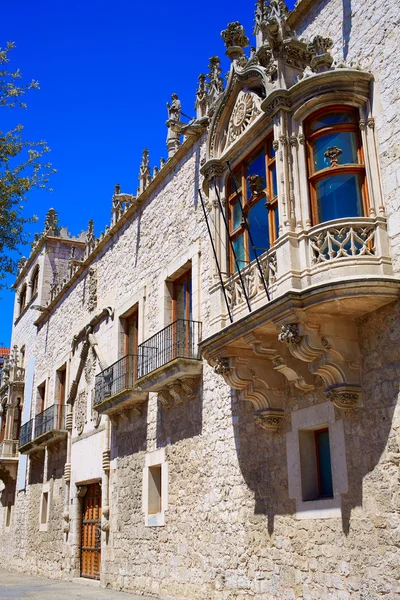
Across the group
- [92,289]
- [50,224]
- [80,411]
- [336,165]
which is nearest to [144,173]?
[92,289]

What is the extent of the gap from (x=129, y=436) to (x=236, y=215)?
613 cm

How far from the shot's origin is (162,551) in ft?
37.9

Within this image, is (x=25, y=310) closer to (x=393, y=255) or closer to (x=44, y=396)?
(x=44, y=396)

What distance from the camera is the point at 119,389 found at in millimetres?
14117

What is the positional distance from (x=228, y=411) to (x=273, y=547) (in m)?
2.26

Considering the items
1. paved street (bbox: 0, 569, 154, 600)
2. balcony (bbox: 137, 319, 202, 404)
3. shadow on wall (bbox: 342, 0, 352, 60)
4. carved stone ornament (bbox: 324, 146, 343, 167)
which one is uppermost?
shadow on wall (bbox: 342, 0, 352, 60)

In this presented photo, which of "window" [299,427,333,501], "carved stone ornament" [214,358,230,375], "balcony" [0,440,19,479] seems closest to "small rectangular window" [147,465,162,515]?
"carved stone ornament" [214,358,230,375]

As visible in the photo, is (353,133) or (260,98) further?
(260,98)

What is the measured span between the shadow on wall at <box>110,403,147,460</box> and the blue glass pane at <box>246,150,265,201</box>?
573cm

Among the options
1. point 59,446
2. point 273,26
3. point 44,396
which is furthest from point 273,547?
point 44,396

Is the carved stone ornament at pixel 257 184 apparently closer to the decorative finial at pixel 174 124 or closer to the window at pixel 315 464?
the window at pixel 315 464

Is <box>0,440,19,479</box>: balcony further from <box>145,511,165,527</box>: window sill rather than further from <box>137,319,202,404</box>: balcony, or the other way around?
<box>137,319,202,404</box>: balcony

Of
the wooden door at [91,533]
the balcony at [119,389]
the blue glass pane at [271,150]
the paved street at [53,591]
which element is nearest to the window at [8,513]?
the paved street at [53,591]

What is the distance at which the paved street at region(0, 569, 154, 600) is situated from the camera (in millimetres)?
12070
